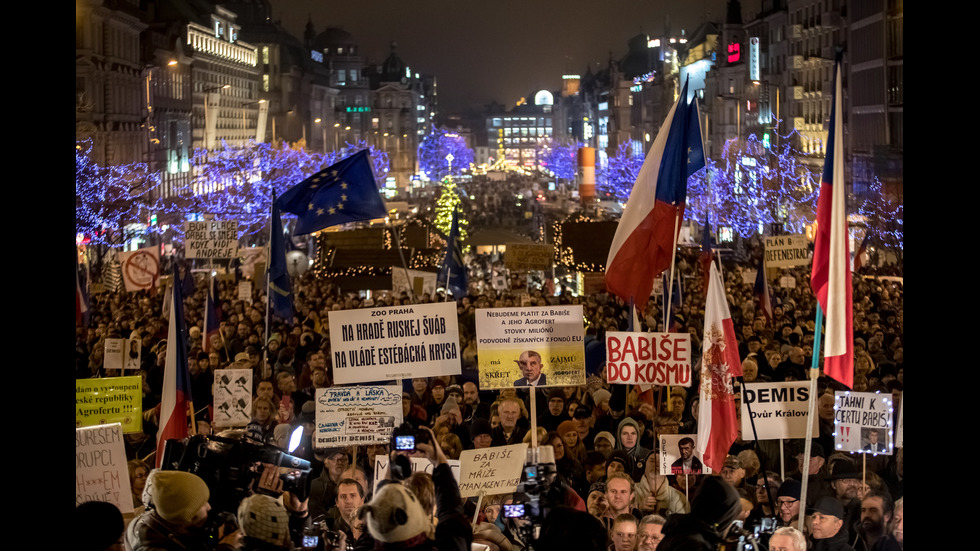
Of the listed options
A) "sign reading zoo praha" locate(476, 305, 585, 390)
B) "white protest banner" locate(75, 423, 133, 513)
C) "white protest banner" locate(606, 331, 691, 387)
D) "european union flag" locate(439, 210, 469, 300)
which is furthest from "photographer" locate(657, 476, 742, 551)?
"european union flag" locate(439, 210, 469, 300)

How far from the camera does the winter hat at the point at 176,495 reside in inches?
235

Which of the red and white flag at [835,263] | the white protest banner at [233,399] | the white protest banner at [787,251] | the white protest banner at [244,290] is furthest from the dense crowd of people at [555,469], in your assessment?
the white protest banner at [244,290]

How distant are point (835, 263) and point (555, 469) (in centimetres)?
218

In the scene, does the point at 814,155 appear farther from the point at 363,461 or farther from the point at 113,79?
the point at 363,461

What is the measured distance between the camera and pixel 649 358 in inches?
380

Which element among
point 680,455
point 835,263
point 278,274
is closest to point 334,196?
point 278,274

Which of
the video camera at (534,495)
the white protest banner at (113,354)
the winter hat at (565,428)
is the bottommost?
the video camera at (534,495)

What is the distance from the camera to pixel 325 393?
355 inches

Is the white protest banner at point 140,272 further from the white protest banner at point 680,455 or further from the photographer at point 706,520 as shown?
the photographer at point 706,520

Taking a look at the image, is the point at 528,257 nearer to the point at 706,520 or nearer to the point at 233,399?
the point at 233,399

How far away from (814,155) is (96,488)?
50.2 metres

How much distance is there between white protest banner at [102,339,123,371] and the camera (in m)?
13.6

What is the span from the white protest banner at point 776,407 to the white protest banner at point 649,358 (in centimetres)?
82

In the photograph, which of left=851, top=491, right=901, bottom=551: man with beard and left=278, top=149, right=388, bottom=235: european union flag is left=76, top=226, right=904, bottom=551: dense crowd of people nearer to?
left=851, top=491, right=901, bottom=551: man with beard
